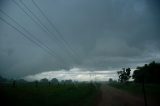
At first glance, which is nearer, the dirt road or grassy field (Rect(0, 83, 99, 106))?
grassy field (Rect(0, 83, 99, 106))

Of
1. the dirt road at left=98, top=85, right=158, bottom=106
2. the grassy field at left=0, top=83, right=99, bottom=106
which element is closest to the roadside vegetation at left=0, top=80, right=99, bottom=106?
the grassy field at left=0, top=83, right=99, bottom=106

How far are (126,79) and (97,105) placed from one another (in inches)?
5282

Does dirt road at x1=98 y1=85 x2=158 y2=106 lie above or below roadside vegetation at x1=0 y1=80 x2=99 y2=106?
below

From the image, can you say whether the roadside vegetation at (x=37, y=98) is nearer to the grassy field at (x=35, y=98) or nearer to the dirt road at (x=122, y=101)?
the grassy field at (x=35, y=98)

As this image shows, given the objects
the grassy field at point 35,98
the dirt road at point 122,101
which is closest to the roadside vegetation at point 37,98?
the grassy field at point 35,98

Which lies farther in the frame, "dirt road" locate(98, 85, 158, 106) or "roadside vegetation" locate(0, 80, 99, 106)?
"dirt road" locate(98, 85, 158, 106)

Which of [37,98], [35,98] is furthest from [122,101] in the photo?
[35,98]

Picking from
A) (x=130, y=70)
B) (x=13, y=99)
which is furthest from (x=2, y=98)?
(x=130, y=70)

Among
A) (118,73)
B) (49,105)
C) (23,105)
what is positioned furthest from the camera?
(118,73)

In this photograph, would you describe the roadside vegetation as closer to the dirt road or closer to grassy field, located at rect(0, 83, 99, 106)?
grassy field, located at rect(0, 83, 99, 106)

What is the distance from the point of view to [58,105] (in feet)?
71.9

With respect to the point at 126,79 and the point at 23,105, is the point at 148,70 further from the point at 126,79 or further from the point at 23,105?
the point at 23,105

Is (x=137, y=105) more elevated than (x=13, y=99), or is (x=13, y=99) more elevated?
(x=13, y=99)

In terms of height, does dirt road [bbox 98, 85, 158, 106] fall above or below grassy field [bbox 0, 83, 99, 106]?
below
